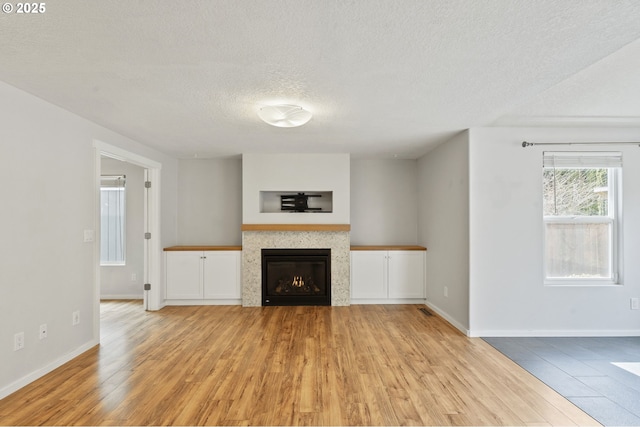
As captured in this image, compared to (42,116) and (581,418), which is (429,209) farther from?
(42,116)

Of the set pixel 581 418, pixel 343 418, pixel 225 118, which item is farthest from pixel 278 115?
pixel 581 418

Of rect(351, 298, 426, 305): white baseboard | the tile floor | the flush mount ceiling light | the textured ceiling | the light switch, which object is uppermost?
the textured ceiling

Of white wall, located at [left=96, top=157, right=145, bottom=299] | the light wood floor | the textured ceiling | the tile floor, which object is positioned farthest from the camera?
white wall, located at [left=96, top=157, right=145, bottom=299]

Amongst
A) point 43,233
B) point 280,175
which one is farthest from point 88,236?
point 280,175

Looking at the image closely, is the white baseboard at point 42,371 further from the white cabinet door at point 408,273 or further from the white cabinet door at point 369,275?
the white cabinet door at point 408,273

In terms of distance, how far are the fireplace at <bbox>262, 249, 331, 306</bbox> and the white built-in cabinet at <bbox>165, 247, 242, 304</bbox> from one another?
0.45 meters

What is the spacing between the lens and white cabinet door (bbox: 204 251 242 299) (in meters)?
5.21

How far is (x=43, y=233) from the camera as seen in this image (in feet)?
9.29

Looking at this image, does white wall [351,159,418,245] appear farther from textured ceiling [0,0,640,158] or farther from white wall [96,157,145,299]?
white wall [96,157,145,299]

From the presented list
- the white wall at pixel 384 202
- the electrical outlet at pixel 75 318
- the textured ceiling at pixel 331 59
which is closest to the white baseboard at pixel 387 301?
the white wall at pixel 384 202

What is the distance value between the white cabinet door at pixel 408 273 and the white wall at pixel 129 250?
4170 mm

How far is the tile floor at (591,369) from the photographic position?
2285 mm

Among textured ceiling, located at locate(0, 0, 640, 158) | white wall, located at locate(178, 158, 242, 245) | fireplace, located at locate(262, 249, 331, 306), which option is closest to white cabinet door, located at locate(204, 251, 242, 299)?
fireplace, located at locate(262, 249, 331, 306)

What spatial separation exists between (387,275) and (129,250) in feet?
14.1
